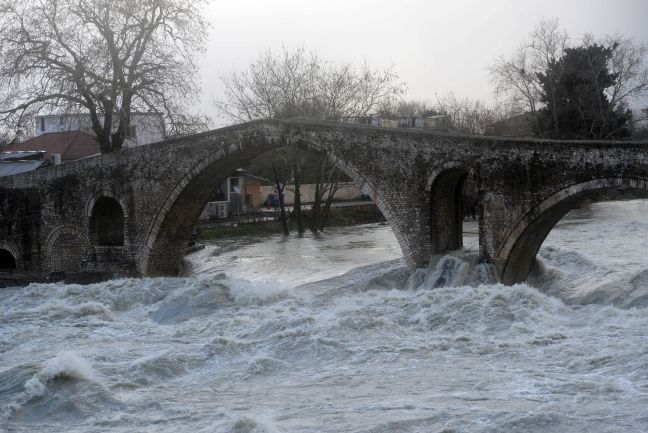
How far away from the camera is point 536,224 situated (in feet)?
51.6

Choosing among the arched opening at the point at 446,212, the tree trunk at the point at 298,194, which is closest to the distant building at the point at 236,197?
the tree trunk at the point at 298,194

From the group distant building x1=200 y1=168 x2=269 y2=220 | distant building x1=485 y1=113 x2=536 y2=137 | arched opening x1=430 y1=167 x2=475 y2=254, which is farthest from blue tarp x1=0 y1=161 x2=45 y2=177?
distant building x1=485 y1=113 x2=536 y2=137

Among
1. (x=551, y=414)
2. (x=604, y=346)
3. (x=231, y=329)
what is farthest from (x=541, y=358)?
(x=231, y=329)

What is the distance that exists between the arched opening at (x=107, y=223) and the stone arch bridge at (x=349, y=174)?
0.03m

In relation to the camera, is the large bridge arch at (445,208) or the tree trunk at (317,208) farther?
the tree trunk at (317,208)

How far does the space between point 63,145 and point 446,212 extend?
77.9 feet

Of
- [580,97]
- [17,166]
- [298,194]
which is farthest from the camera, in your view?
Result: [580,97]

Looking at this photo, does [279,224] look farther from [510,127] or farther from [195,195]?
[510,127]

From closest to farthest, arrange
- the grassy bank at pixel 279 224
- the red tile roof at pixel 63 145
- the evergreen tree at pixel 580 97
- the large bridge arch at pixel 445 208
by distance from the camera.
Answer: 1. the large bridge arch at pixel 445 208
2. the grassy bank at pixel 279 224
3. the evergreen tree at pixel 580 97
4. the red tile roof at pixel 63 145

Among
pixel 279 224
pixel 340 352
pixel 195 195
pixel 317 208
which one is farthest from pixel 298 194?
pixel 340 352

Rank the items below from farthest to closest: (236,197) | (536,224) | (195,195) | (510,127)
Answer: (510,127) < (236,197) < (195,195) < (536,224)

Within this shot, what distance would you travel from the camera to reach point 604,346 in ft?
39.1

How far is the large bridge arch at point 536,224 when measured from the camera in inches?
571

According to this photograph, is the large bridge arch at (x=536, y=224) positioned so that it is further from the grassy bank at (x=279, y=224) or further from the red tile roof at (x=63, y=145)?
the red tile roof at (x=63, y=145)
